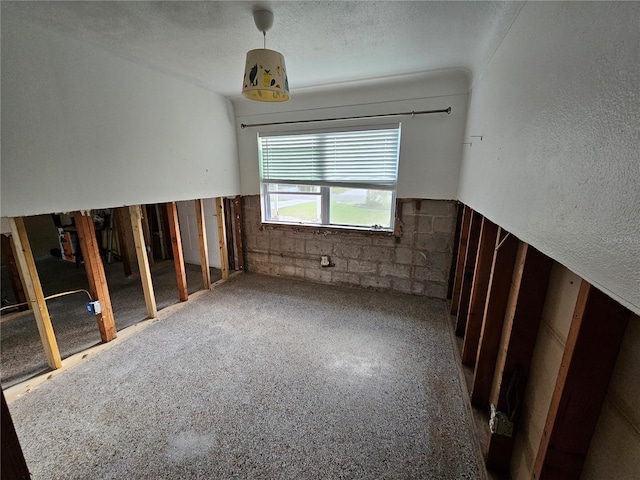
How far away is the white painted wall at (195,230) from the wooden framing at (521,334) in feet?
12.4

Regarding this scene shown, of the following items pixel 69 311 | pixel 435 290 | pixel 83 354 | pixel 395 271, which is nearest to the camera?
pixel 83 354

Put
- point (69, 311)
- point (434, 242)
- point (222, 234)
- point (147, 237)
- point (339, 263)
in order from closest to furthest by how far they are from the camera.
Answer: point (69, 311), point (434, 242), point (339, 263), point (222, 234), point (147, 237)

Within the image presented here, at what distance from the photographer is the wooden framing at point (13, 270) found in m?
2.80

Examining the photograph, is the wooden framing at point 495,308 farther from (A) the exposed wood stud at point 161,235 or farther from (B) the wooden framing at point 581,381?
(A) the exposed wood stud at point 161,235

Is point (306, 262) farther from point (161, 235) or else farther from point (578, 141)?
point (578, 141)

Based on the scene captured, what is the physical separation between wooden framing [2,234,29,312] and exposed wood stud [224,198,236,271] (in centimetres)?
224

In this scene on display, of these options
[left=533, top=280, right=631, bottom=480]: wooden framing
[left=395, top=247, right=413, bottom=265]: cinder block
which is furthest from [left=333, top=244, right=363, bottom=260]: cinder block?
[left=533, top=280, right=631, bottom=480]: wooden framing

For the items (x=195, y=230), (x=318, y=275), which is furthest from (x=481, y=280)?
(x=195, y=230)

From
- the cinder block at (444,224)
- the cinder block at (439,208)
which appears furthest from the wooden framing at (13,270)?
the cinder block at (444,224)

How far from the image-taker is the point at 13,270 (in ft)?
9.47

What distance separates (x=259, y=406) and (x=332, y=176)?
253 cm

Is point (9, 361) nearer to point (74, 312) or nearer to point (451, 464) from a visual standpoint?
point (74, 312)

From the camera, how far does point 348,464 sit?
1.37m

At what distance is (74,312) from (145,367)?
1628 mm
